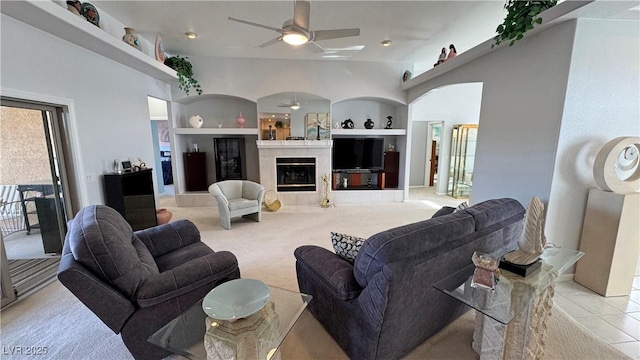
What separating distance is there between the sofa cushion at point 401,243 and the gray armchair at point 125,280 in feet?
3.39

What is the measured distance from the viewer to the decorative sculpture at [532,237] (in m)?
1.49

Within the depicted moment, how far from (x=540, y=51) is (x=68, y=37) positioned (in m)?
5.23

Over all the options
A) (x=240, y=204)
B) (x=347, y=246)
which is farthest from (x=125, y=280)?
(x=240, y=204)

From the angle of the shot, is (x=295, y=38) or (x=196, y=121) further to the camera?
(x=196, y=121)

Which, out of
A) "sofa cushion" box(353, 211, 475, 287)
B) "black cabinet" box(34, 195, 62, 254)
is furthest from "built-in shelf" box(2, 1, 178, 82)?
"sofa cushion" box(353, 211, 475, 287)

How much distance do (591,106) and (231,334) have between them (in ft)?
12.0

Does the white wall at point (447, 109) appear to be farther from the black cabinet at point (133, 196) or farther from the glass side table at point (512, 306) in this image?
the black cabinet at point (133, 196)

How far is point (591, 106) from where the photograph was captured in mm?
2479

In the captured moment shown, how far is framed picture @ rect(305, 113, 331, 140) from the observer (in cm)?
590

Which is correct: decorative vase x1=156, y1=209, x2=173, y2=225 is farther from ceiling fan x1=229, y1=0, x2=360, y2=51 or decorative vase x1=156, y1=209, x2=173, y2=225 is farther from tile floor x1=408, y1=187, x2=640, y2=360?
tile floor x1=408, y1=187, x2=640, y2=360

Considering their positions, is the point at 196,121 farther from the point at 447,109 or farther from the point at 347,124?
the point at 447,109

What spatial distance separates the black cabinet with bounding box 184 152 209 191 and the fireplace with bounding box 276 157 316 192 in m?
1.88

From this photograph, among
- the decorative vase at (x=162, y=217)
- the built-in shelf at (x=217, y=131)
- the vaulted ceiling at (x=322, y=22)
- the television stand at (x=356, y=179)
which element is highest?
the vaulted ceiling at (x=322, y=22)

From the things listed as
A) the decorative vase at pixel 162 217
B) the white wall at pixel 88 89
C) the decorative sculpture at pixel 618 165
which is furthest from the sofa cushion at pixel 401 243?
the decorative vase at pixel 162 217
